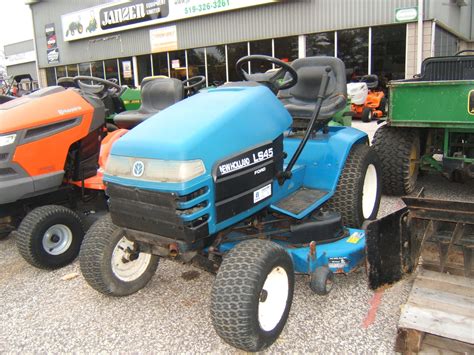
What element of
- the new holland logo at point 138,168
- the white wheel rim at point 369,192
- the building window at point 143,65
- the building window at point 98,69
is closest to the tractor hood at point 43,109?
the new holland logo at point 138,168

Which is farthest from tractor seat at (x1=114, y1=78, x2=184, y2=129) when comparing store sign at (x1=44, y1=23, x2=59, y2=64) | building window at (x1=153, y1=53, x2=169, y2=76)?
store sign at (x1=44, y1=23, x2=59, y2=64)

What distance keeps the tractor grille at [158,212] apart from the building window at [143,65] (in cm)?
1635

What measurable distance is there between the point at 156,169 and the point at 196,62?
14.8 meters

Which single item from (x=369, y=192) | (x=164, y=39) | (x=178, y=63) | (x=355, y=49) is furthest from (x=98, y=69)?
(x=369, y=192)

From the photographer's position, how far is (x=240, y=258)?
218 centimetres

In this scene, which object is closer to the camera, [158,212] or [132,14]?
[158,212]

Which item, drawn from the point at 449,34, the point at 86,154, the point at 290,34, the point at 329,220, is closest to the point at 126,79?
the point at 290,34

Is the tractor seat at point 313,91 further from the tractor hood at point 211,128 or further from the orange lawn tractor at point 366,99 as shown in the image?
the orange lawn tractor at point 366,99

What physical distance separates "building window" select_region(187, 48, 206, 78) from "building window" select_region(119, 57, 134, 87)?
3.20m

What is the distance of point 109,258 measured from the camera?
2660 millimetres

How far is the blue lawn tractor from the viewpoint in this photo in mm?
2150

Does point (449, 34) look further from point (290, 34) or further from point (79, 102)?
point (79, 102)

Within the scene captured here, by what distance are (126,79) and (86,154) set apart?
15783 mm

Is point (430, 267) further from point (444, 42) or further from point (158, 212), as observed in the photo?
point (444, 42)
